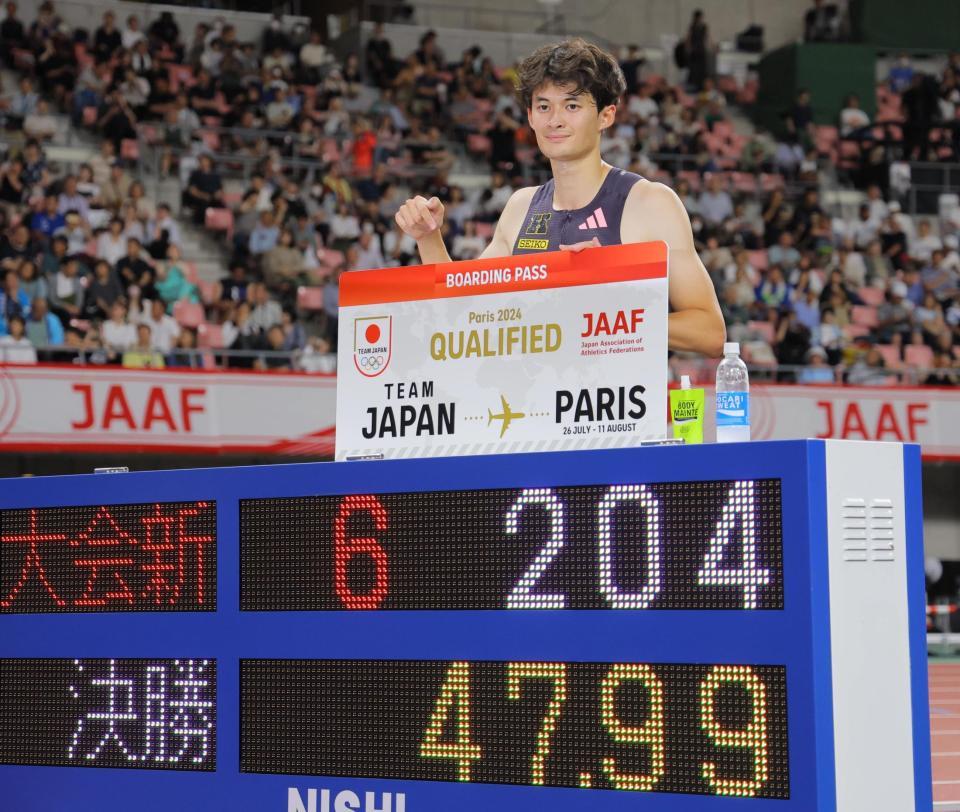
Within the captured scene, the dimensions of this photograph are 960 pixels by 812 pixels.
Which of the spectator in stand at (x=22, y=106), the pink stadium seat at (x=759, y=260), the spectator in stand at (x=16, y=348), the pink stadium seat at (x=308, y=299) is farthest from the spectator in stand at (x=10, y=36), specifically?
the pink stadium seat at (x=759, y=260)

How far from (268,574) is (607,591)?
1056 mm

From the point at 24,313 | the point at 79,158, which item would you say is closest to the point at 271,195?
the point at 79,158

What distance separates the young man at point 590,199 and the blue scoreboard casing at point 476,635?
35.4 inches

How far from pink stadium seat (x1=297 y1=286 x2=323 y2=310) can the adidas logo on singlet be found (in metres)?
12.2

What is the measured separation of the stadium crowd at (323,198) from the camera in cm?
1600

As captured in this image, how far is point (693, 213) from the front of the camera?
2030cm

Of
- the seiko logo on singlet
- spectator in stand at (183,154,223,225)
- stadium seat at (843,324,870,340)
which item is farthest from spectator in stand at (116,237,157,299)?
the seiko logo on singlet

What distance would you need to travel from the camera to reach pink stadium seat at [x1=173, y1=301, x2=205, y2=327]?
1617 cm

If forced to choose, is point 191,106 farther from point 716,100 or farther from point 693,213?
point 716,100

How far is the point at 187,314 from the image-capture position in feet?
53.2

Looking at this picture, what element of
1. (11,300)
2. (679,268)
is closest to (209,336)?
(11,300)

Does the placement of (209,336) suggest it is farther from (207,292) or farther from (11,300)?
(11,300)

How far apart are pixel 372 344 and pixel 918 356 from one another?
1559cm

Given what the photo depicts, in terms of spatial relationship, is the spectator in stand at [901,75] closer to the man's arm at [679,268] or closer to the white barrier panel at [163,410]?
the white barrier panel at [163,410]
